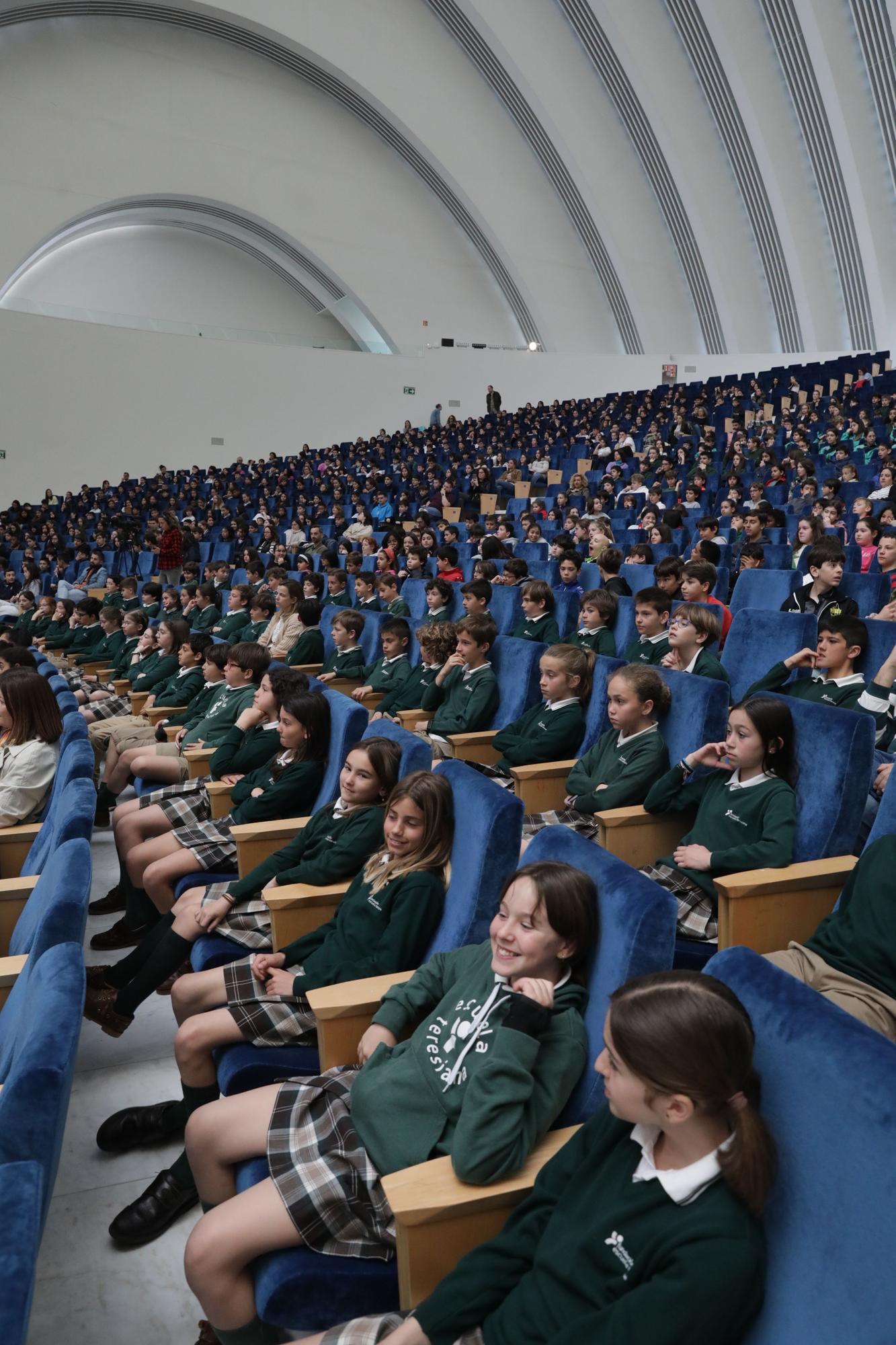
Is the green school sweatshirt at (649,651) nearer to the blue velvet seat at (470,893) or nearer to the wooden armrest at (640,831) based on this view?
→ the wooden armrest at (640,831)

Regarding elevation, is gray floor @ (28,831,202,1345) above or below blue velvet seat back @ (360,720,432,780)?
below

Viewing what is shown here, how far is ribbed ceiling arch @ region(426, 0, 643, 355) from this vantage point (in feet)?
58.2

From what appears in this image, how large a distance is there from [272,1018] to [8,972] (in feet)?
1.52

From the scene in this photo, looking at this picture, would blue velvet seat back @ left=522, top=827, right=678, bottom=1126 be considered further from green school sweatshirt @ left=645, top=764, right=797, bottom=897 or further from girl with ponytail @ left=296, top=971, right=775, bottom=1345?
green school sweatshirt @ left=645, top=764, right=797, bottom=897

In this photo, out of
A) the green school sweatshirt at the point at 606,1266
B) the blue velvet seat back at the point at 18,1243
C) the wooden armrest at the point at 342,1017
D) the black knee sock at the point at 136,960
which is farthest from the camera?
the black knee sock at the point at 136,960

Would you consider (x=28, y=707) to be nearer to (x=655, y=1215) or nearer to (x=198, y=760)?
(x=198, y=760)

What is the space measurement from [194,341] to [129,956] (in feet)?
56.0

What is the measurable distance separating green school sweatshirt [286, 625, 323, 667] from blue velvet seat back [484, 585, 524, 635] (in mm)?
926

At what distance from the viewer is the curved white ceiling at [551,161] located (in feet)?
50.2

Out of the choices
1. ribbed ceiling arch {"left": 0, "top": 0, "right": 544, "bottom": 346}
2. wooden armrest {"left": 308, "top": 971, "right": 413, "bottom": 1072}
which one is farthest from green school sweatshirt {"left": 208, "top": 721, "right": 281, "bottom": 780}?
ribbed ceiling arch {"left": 0, "top": 0, "right": 544, "bottom": 346}

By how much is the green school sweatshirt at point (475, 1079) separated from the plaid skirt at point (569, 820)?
1106mm

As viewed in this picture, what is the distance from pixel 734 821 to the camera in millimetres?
2090

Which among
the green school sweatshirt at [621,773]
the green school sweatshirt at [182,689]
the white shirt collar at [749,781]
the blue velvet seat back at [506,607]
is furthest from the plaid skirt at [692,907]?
the green school sweatshirt at [182,689]

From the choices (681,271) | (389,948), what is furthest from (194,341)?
(389,948)
